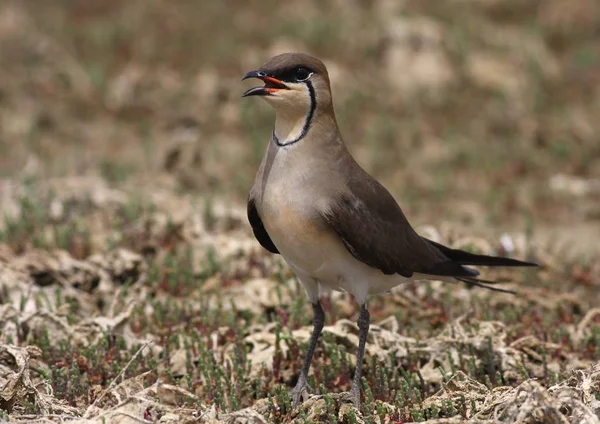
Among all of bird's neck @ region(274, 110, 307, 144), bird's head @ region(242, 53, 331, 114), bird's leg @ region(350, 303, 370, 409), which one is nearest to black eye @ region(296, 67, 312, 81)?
bird's head @ region(242, 53, 331, 114)

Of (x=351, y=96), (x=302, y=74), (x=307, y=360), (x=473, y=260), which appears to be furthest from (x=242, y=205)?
(x=302, y=74)

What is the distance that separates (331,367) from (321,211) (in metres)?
1.15

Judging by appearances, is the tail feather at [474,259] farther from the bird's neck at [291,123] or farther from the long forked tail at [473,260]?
the bird's neck at [291,123]

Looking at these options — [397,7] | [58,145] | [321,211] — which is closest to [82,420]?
[321,211]

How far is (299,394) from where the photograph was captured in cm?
489

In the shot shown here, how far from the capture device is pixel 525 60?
1175 centimetres

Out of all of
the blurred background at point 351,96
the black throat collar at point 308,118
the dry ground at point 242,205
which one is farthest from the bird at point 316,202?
the blurred background at point 351,96

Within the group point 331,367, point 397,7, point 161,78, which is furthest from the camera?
point 397,7

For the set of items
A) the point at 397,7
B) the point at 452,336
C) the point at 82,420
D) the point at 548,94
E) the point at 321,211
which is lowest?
the point at 82,420

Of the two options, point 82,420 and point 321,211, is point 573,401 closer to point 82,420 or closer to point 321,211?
point 321,211

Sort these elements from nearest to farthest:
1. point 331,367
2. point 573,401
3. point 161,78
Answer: point 573,401, point 331,367, point 161,78

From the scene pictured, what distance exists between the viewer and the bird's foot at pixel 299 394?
4.86 metres

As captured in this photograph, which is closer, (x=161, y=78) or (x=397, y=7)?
(x=161, y=78)

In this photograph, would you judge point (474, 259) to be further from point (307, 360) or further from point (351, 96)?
point (351, 96)
